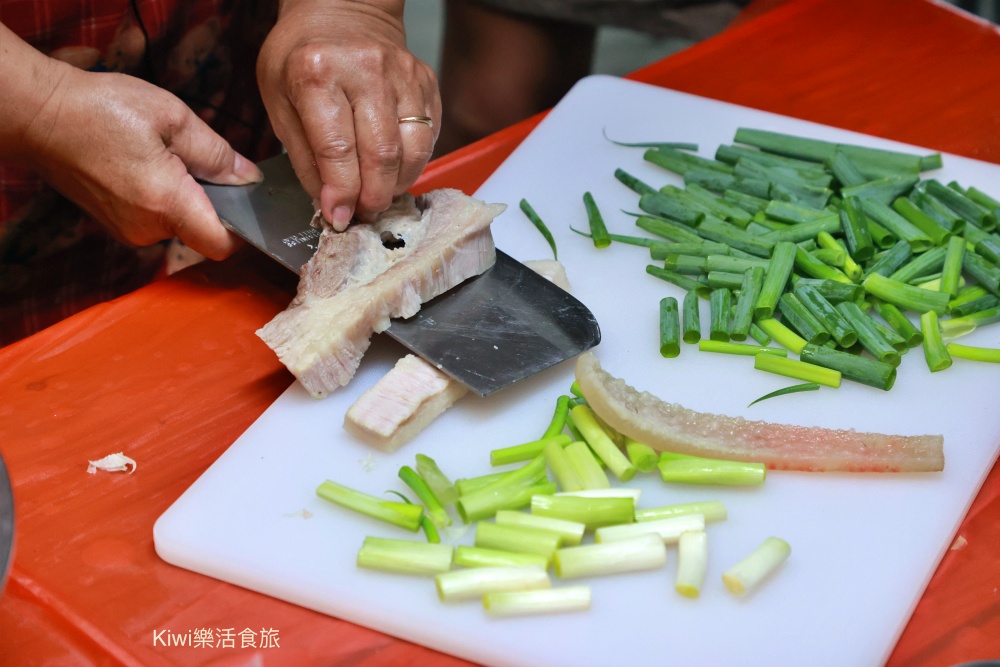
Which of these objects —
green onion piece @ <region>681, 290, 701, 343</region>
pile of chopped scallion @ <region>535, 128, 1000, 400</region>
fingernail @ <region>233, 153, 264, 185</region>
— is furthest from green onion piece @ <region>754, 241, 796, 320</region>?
fingernail @ <region>233, 153, 264, 185</region>

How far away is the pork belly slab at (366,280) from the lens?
182cm

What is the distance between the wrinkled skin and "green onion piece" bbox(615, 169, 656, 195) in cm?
62

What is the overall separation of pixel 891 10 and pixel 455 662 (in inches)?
116

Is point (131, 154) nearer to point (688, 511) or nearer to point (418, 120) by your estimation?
point (418, 120)

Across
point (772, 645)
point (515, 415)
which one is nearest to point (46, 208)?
point (515, 415)

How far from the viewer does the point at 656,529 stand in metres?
1.54

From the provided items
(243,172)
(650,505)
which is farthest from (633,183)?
(650,505)

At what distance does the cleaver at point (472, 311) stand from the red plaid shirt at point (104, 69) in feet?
1.61

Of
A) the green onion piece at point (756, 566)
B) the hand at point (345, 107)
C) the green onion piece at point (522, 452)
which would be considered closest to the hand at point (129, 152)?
the hand at point (345, 107)

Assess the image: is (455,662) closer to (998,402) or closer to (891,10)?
(998,402)

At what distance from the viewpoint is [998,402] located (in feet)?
6.08

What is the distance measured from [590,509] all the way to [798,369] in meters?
0.60

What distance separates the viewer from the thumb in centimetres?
201

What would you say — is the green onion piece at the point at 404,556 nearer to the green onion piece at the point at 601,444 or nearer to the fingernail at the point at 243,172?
the green onion piece at the point at 601,444
